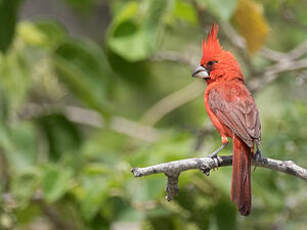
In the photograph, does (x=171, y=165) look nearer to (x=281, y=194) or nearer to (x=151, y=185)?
(x=151, y=185)

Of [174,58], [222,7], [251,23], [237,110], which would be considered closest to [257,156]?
[237,110]

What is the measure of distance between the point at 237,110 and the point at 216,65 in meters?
0.48

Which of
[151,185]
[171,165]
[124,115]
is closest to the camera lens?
[171,165]

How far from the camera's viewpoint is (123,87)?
513 centimetres

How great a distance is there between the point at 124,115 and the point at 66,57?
170 centimetres

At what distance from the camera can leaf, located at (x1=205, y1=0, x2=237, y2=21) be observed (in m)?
3.55

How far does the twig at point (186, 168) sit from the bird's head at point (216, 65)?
3.12 feet

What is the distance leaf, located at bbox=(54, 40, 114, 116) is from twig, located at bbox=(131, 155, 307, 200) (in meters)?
1.37

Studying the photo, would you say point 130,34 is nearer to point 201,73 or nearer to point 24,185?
point 201,73

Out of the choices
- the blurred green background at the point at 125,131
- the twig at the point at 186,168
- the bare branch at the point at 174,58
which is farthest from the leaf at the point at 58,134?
the twig at the point at 186,168

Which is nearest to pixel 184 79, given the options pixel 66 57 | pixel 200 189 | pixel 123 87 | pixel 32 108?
pixel 123 87

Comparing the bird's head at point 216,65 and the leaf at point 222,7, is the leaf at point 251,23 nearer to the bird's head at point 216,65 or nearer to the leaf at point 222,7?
the bird's head at point 216,65

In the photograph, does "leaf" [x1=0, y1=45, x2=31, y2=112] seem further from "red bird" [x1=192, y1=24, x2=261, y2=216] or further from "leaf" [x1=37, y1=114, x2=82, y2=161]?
"red bird" [x1=192, y1=24, x2=261, y2=216]

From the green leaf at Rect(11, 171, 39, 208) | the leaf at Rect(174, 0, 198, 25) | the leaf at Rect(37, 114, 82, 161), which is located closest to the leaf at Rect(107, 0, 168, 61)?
the leaf at Rect(174, 0, 198, 25)
